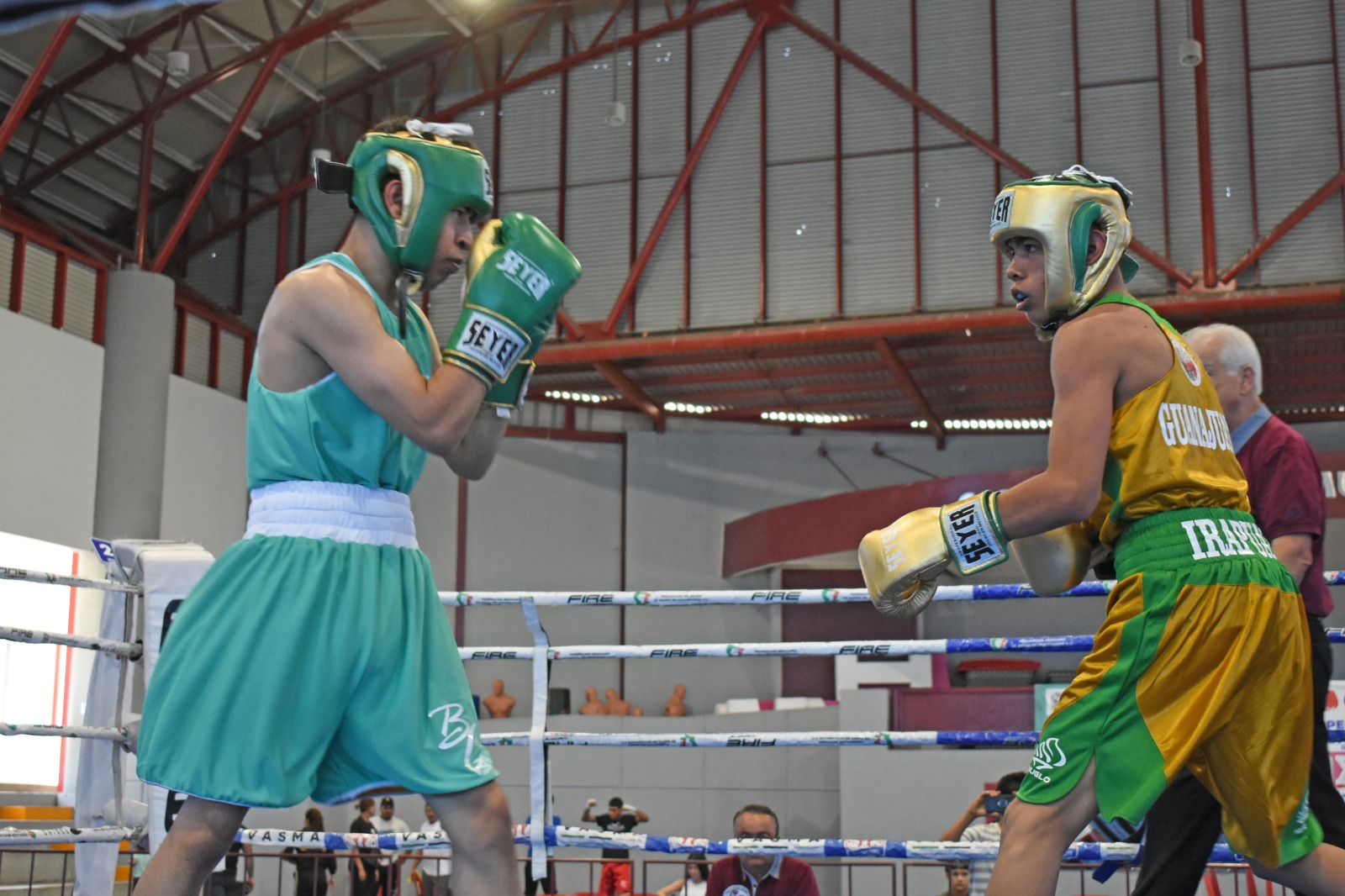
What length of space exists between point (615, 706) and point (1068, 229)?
11.7 m

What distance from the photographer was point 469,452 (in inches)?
89.7

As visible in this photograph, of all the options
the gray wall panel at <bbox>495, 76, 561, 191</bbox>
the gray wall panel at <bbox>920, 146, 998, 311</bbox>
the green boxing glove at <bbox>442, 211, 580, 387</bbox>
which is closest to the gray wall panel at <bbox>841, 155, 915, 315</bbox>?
the gray wall panel at <bbox>920, 146, 998, 311</bbox>

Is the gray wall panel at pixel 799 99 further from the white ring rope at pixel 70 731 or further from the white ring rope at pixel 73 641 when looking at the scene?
the white ring rope at pixel 70 731

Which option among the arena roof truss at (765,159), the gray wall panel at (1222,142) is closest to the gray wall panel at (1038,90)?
the arena roof truss at (765,159)

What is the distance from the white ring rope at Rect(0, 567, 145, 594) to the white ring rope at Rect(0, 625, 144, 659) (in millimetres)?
123

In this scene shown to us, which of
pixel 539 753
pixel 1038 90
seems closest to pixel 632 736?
pixel 539 753

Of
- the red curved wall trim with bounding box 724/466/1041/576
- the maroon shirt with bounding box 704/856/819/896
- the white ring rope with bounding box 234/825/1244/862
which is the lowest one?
the maroon shirt with bounding box 704/856/819/896

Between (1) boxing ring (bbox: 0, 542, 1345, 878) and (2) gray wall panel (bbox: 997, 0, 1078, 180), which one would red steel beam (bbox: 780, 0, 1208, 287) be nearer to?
(2) gray wall panel (bbox: 997, 0, 1078, 180)

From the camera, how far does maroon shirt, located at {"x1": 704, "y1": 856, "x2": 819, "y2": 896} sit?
4.66m

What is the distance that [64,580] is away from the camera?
11.1 feet

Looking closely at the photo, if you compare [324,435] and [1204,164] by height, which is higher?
[1204,164]

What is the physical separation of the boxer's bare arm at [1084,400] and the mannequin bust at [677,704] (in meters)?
11.8

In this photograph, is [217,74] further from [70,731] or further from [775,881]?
[70,731]

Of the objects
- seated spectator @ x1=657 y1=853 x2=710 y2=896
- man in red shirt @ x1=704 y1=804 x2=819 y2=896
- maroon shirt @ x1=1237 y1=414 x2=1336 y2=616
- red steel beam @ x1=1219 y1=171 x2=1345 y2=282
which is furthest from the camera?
red steel beam @ x1=1219 y1=171 x2=1345 y2=282
